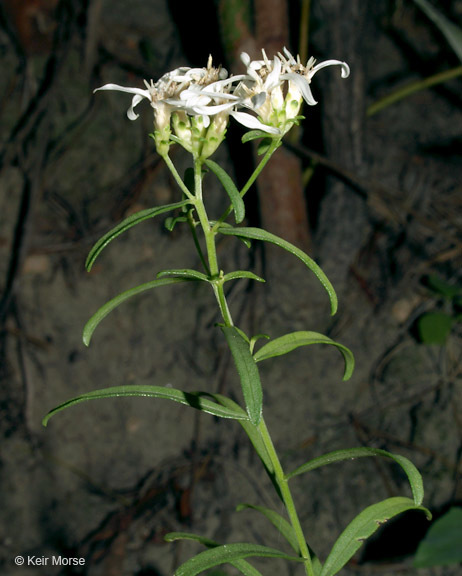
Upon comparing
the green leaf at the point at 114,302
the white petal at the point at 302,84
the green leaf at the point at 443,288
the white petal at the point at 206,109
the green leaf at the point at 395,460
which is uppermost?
the white petal at the point at 302,84

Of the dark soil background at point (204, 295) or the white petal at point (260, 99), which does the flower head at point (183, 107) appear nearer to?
the white petal at point (260, 99)

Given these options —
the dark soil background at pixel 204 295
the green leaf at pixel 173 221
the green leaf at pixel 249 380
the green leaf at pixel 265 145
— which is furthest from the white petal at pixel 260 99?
the dark soil background at pixel 204 295

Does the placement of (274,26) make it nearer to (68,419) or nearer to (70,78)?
(70,78)

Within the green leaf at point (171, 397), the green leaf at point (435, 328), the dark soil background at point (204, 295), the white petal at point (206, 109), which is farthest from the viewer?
the green leaf at point (435, 328)

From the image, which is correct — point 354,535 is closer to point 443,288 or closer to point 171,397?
point 171,397

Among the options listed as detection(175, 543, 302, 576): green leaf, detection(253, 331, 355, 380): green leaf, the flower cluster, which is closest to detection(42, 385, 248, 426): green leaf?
detection(253, 331, 355, 380): green leaf

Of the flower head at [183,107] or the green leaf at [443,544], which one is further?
the green leaf at [443,544]

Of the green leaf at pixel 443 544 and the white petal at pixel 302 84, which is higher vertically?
the white petal at pixel 302 84

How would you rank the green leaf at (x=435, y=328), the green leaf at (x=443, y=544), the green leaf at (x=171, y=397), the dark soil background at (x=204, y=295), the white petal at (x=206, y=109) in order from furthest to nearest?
the green leaf at (x=435, y=328) < the dark soil background at (x=204, y=295) < the green leaf at (x=443, y=544) < the green leaf at (x=171, y=397) < the white petal at (x=206, y=109)
